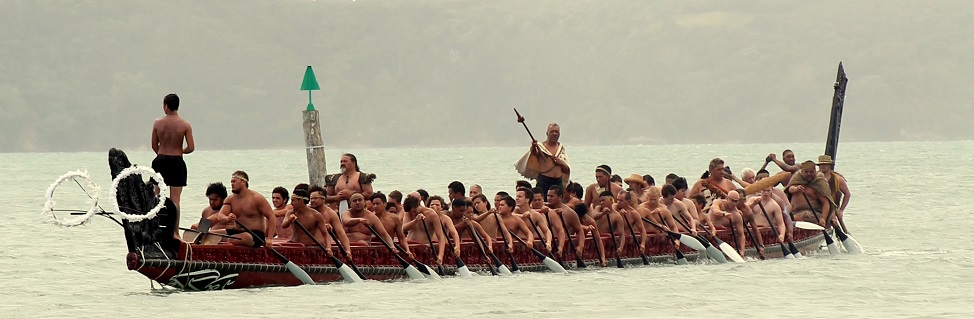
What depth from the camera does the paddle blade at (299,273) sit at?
69.6 ft

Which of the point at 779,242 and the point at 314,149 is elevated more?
the point at 314,149

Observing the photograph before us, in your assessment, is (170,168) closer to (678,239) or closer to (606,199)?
(606,199)

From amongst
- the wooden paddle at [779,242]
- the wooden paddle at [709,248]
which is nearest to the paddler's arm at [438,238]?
the wooden paddle at [709,248]

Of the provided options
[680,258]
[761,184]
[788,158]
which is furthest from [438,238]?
[788,158]

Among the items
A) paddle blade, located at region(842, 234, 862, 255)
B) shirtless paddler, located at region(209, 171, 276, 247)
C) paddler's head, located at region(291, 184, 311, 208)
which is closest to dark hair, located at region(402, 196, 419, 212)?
paddler's head, located at region(291, 184, 311, 208)

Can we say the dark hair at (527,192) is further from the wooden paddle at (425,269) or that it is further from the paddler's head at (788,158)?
the paddler's head at (788,158)

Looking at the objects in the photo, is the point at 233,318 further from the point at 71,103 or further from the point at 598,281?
the point at 71,103

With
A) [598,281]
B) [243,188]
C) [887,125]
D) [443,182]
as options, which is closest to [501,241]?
[598,281]

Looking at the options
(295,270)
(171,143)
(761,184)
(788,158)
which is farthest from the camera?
(788,158)

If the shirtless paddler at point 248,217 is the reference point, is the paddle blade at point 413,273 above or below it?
below

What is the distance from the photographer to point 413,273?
2259 cm

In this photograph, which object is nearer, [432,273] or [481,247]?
[432,273]

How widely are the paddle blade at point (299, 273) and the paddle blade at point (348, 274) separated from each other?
1.33 feet

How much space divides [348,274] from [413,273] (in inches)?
47.7
